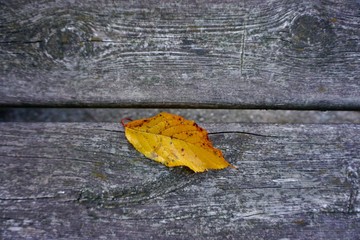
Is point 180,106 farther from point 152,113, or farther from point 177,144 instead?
point 152,113

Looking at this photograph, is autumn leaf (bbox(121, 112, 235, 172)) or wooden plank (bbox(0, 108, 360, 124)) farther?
wooden plank (bbox(0, 108, 360, 124))

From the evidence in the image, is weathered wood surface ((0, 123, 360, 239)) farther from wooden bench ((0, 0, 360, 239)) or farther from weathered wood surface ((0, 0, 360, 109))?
weathered wood surface ((0, 0, 360, 109))

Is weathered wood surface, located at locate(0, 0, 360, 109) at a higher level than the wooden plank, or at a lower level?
higher

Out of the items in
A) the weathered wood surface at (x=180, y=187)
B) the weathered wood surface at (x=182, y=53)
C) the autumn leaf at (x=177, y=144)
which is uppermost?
the weathered wood surface at (x=182, y=53)

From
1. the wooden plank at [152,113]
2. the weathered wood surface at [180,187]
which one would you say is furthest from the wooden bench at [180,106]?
the wooden plank at [152,113]

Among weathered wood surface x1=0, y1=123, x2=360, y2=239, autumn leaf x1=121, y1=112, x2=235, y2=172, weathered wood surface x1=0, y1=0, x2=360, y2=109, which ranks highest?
weathered wood surface x1=0, y1=0, x2=360, y2=109

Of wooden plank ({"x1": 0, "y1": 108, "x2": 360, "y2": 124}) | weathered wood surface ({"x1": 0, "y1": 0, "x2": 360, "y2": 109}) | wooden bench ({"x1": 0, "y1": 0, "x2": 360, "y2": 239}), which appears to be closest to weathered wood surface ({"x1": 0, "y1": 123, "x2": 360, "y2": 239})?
wooden bench ({"x1": 0, "y1": 0, "x2": 360, "y2": 239})

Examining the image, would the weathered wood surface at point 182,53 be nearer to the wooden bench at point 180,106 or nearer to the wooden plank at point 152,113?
the wooden bench at point 180,106

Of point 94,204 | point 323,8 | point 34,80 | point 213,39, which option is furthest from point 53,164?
point 323,8
